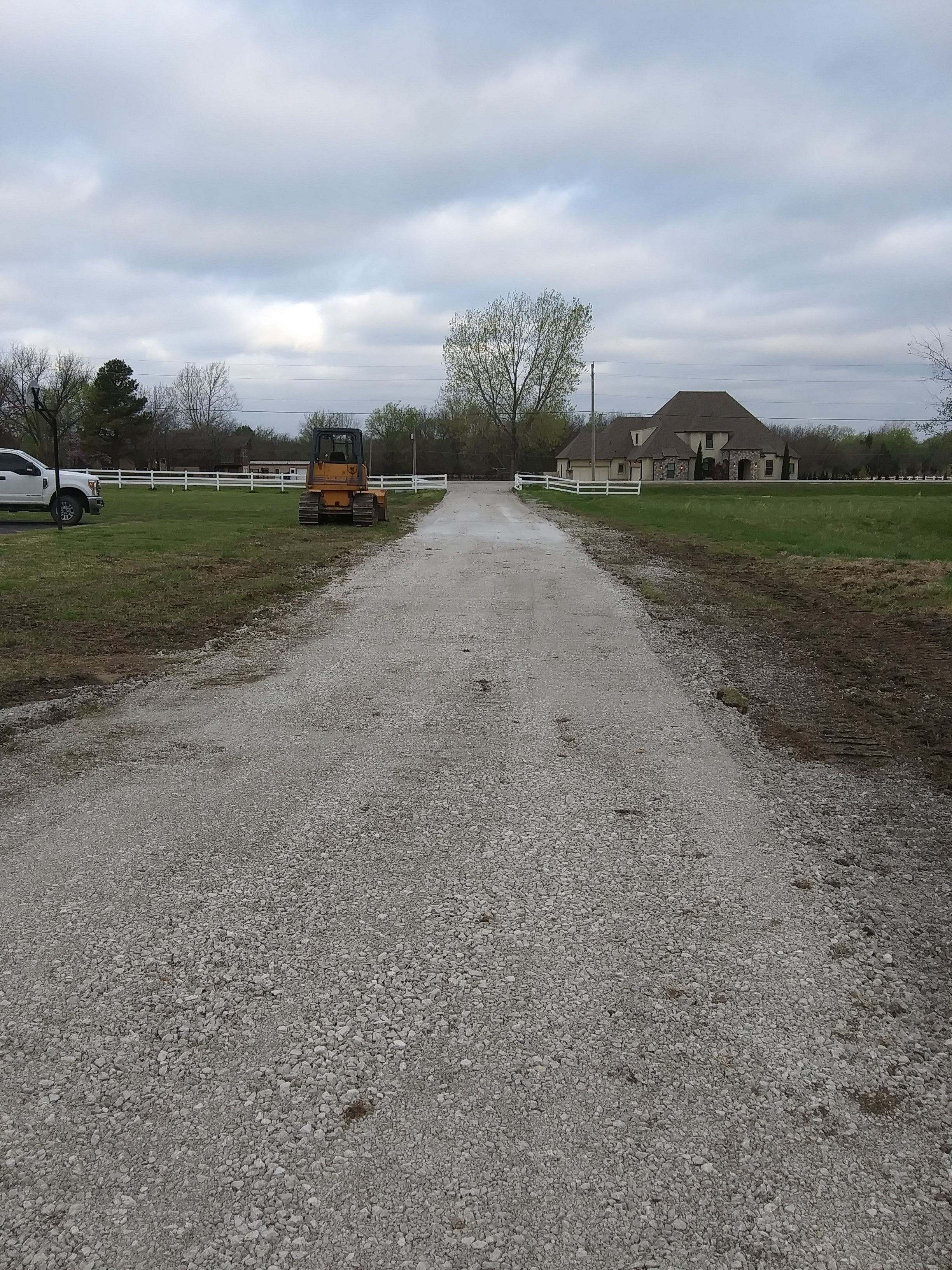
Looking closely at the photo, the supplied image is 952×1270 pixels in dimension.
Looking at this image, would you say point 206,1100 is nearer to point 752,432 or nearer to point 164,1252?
point 164,1252

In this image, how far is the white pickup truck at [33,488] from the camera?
2284cm

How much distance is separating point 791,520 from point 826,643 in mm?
19210

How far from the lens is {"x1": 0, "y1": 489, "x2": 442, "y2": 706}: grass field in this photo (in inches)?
330

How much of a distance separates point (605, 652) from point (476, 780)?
4.02 metres

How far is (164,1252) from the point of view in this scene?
212 cm

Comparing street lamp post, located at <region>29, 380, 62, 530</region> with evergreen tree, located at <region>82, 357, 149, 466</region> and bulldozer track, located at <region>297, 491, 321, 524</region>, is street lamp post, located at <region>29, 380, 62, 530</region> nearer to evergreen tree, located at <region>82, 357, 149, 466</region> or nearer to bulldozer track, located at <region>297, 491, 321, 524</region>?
bulldozer track, located at <region>297, 491, 321, 524</region>

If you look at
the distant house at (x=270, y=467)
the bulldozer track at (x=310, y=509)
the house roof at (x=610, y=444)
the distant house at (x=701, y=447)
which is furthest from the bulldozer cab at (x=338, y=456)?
the house roof at (x=610, y=444)

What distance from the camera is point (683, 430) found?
74.8m

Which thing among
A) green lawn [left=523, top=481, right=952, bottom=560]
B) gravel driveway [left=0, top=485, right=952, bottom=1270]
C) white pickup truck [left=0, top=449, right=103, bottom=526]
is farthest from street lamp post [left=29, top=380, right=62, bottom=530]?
gravel driveway [left=0, top=485, right=952, bottom=1270]

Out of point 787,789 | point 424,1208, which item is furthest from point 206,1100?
point 787,789

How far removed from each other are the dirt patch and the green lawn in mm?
2341

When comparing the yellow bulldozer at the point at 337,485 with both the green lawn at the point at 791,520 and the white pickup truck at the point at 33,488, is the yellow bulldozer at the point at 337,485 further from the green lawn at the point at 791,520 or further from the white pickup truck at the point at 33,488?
the green lawn at the point at 791,520

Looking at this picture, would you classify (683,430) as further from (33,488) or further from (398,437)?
(33,488)

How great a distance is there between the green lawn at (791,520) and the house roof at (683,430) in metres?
26.0
